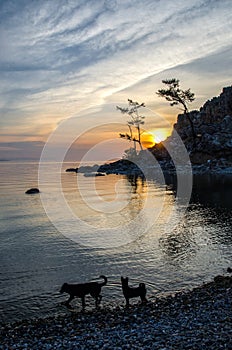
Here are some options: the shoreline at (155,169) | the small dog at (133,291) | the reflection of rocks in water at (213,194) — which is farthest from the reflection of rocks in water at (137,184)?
the small dog at (133,291)

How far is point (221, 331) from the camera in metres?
11.1

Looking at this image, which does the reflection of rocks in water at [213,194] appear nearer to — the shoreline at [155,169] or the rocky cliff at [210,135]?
the shoreline at [155,169]

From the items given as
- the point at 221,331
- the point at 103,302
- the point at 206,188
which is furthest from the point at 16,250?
the point at 206,188

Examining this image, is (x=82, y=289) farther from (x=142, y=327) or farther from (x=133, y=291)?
(x=142, y=327)

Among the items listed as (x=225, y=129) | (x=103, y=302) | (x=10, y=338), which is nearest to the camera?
(x=10, y=338)

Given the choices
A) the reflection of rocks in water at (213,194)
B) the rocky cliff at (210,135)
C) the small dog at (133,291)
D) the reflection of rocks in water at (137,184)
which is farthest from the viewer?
the rocky cliff at (210,135)

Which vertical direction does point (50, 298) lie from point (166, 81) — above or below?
below

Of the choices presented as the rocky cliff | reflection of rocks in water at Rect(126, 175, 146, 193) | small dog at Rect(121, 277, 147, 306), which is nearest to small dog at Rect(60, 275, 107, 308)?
small dog at Rect(121, 277, 147, 306)

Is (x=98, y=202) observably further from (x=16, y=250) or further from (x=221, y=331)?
(x=221, y=331)

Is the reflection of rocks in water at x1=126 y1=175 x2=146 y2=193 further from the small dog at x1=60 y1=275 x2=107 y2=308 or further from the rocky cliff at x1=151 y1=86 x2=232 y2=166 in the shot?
the small dog at x1=60 y1=275 x2=107 y2=308

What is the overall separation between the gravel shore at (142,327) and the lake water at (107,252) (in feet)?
5.93

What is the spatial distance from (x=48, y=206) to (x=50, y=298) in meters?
33.8

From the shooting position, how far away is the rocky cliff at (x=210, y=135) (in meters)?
96.1

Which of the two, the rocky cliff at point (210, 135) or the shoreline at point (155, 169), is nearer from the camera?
the shoreline at point (155, 169)
